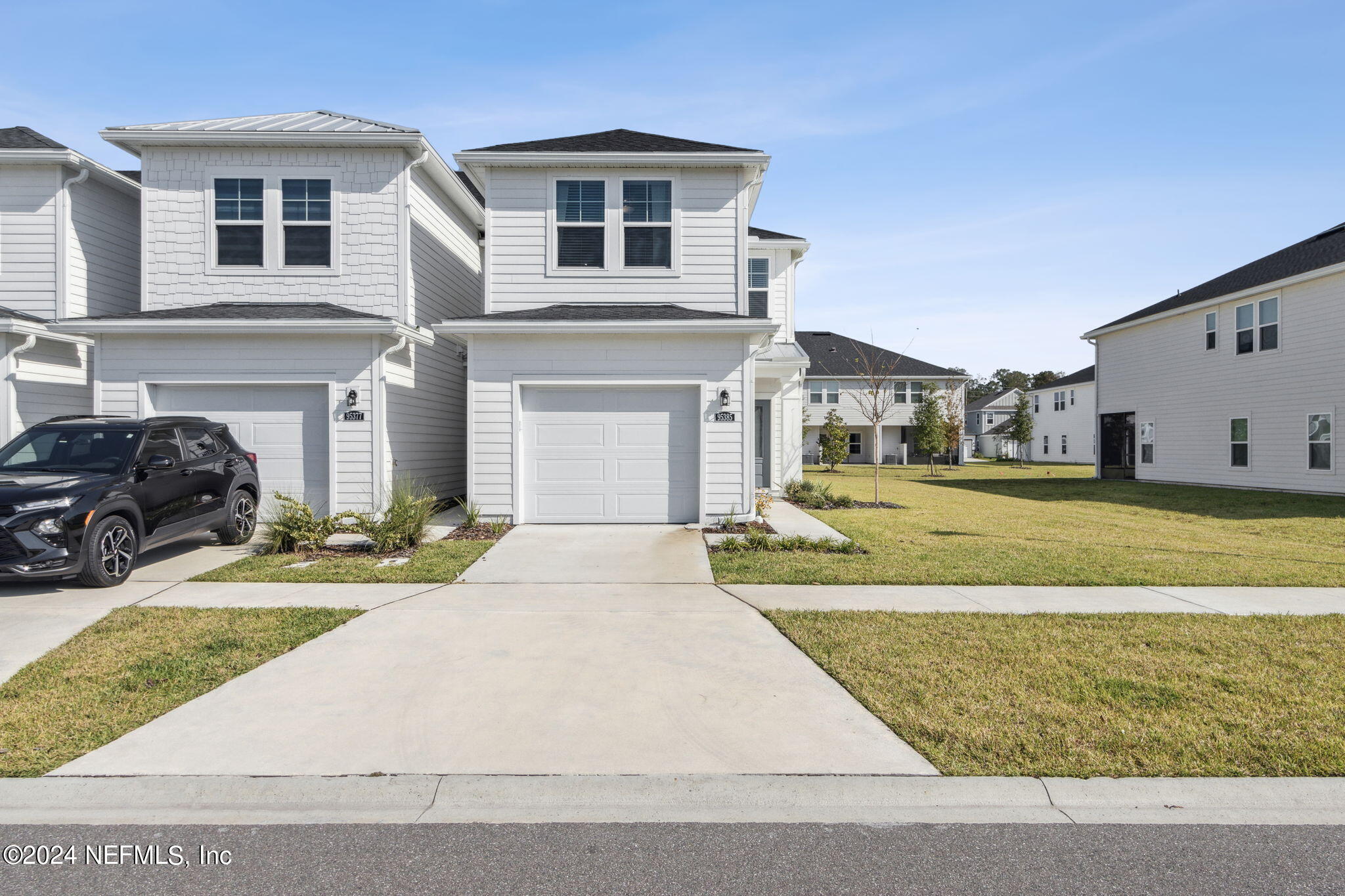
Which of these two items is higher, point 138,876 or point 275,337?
point 275,337

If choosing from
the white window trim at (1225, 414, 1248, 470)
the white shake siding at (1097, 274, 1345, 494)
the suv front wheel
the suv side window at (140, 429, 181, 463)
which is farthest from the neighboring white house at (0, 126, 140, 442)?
the white window trim at (1225, 414, 1248, 470)

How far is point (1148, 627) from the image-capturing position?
639 centimetres

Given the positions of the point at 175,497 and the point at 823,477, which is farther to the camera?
the point at 823,477

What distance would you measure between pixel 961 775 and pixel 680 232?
1102 centimetres

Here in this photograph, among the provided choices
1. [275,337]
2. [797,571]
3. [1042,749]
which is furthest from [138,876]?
[275,337]

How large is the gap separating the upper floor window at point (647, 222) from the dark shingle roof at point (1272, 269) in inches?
687

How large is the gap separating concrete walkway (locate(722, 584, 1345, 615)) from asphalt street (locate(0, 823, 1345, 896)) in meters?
3.73

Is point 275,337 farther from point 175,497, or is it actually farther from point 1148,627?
point 1148,627

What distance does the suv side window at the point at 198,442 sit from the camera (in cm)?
953

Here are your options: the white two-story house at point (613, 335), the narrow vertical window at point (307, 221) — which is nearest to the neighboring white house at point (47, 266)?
the narrow vertical window at point (307, 221)

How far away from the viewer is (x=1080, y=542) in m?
11.3

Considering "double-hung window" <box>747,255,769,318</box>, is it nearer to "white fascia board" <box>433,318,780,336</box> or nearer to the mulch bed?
"white fascia board" <box>433,318,780,336</box>

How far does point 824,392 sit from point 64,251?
35174 mm

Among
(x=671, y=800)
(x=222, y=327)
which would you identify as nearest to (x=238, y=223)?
(x=222, y=327)
